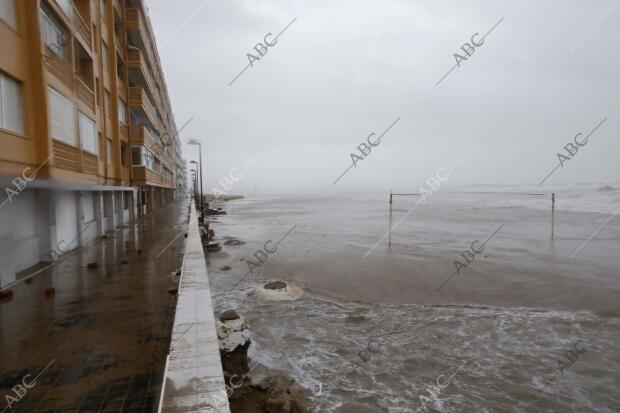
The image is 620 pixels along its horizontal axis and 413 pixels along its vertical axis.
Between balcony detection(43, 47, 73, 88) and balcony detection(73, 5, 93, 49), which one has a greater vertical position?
balcony detection(73, 5, 93, 49)

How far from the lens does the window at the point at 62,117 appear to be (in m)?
10.2

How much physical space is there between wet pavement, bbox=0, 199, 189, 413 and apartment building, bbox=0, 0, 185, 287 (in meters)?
1.64

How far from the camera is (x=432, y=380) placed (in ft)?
21.1

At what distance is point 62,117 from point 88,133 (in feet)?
10.6

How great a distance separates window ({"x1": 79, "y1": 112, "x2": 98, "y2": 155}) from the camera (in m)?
13.1

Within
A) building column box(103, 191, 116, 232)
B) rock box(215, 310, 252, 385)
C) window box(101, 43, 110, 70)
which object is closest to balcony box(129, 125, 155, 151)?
window box(101, 43, 110, 70)

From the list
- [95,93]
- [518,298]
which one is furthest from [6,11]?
[518,298]

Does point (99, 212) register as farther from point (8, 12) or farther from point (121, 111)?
point (8, 12)

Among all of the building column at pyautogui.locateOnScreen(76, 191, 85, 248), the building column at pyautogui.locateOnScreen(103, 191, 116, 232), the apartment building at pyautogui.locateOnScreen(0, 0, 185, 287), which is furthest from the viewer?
the building column at pyautogui.locateOnScreen(103, 191, 116, 232)

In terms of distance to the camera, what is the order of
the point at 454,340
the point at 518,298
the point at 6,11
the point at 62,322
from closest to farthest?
the point at 62,322 → the point at 454,340 → the point at 6,11 → the point at 518,298

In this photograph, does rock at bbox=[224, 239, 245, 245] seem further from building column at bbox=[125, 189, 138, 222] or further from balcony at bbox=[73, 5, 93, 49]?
balcony at bbox=[73, 5, 93, 49]

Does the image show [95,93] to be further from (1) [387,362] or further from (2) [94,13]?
(1) [387,362]

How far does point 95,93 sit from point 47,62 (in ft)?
19.8

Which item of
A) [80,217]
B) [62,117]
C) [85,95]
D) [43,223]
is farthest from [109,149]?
[43,223]
